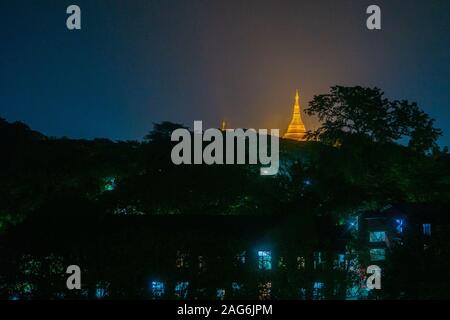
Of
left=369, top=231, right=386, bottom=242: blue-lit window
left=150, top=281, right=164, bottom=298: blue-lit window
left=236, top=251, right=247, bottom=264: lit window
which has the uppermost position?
left=369, top=231, right=386, bottom=242: blue-lit window

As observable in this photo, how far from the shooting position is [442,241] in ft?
71.6

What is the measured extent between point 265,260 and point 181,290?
3651 millimetres

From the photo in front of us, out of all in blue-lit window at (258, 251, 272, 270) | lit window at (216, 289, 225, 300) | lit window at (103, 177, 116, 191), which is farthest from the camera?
lit window at (103, 177, 116, 191)

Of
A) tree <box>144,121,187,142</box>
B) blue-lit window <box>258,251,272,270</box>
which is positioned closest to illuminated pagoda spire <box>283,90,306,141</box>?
tree <box>144,121,187,142</box>

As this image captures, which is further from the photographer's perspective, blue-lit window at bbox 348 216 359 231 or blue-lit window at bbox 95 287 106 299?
blue-lit window at bbox 348 216 359 231

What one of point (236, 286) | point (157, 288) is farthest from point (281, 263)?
point (157, 288)

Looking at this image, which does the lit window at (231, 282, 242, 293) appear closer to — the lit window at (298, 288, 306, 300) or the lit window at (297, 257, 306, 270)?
the lit window at (298, 288, 306, 300)

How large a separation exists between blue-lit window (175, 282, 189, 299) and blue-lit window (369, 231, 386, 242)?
68.1 ft

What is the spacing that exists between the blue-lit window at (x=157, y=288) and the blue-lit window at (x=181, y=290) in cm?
57

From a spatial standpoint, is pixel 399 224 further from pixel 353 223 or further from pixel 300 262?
pixel 300 262

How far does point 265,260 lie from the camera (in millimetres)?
23766

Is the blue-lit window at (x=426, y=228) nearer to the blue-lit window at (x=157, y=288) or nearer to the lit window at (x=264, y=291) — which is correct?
the lit window at (x=264, y=291)

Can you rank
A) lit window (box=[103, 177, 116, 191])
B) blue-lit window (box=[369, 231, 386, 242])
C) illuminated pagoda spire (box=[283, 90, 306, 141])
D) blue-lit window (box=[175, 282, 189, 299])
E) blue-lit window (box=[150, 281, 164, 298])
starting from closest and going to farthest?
blue-lit window (box=[150, 281, 164, 298]) < blue-lit window (box=[175, 282, 189, 299]) < blue-lit window (box=[369, 231, 386, 242]) < lit window (box=[103, 177, 116, 191]) < illuminated pagoda spire (box=[283, 90, 306, 141])

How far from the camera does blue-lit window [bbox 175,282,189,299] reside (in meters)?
22.2
